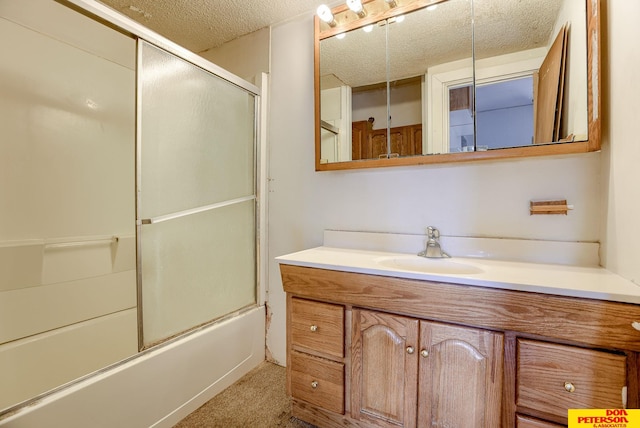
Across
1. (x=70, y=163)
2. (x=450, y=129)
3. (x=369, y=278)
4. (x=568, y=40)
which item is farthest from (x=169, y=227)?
(x=568, y=40)

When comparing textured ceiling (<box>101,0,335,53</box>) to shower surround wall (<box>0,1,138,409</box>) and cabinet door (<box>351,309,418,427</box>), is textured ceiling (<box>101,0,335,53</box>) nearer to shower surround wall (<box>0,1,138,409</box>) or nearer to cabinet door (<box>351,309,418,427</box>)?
shower surround wall (<box>0,1,138,409</box>)

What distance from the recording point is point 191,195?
5.15 ft

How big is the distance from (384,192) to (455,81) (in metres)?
0.62

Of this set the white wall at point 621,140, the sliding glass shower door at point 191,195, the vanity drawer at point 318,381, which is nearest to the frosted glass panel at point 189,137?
the sliding glass shower door at point 191,195

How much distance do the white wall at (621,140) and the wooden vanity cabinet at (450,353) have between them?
252 millimetres

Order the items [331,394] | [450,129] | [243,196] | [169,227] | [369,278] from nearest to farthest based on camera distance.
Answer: [369,278]
[331,394]
[450,129]
[169,227]
[243,196]

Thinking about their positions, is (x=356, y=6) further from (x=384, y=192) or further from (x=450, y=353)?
(x=450, y=353)

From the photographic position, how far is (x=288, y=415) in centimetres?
141

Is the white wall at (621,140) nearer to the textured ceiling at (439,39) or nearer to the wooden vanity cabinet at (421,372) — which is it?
the textured ceiling at (439,39)

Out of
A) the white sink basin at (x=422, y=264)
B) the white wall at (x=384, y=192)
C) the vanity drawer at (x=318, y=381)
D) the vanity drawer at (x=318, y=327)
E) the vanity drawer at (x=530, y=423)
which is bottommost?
the vanity drawer at (x=318, y=381)

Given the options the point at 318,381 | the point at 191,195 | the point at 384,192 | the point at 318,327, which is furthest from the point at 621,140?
the point at 191,195

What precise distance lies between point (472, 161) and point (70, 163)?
2202 millimetres

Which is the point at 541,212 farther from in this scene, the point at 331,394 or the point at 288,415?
the point at 288,415

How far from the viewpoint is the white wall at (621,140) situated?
0.85 metres
